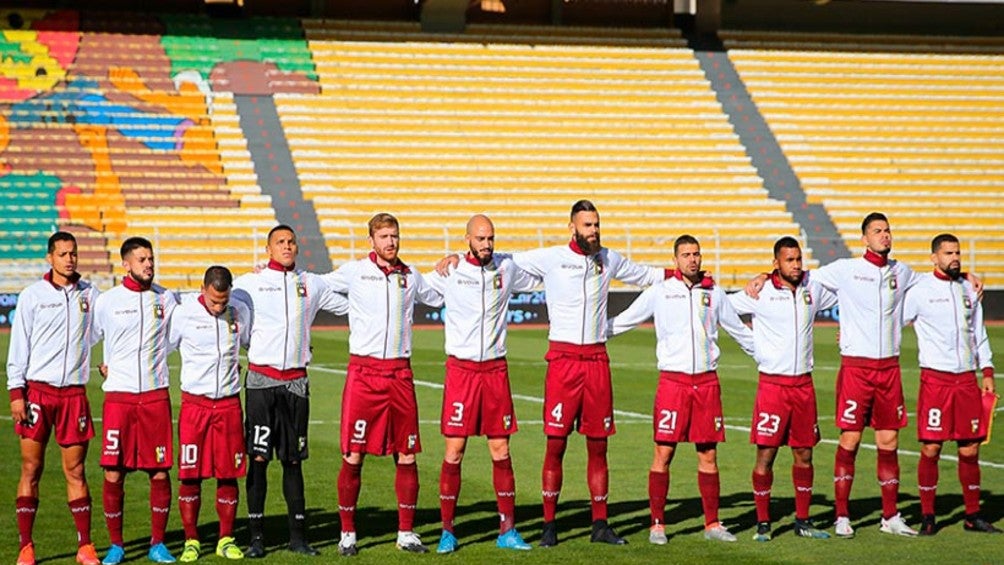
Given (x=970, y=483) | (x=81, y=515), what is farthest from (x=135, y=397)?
(x=970, y=483)

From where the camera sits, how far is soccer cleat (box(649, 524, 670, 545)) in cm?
1139

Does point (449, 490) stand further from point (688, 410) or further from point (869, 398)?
point (869, 398)

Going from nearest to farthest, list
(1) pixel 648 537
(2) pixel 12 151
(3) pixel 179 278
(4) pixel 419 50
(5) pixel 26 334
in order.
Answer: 1. (5) pixel 26 334
2. (1) pixel 648 537
3. (3) pixel 179 278
4. (2) pixel 12 151
5. (4) pixel 419 50

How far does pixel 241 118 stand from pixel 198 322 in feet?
94.1

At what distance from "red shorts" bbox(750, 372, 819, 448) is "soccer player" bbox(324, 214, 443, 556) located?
8.36ft

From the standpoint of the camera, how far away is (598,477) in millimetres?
11531

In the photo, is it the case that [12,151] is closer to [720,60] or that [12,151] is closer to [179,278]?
[179,278]

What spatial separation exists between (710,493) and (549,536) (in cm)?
125

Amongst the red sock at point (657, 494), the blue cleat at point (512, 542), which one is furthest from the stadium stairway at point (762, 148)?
the blue cleat at point (512, 542)

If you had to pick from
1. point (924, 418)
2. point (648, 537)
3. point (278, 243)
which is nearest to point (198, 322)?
point (278, 243)

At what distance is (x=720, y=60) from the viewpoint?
143ft

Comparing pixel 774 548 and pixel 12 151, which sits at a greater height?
pixel 12 151

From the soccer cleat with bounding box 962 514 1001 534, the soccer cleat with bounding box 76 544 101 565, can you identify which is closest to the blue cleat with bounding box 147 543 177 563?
the soccer cleat with bounding box 76 544 101 565

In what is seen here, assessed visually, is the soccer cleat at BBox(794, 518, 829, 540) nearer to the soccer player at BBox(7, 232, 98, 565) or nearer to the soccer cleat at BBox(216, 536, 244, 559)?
the soccer cleat at BBox(216, 536, 244, 559)
